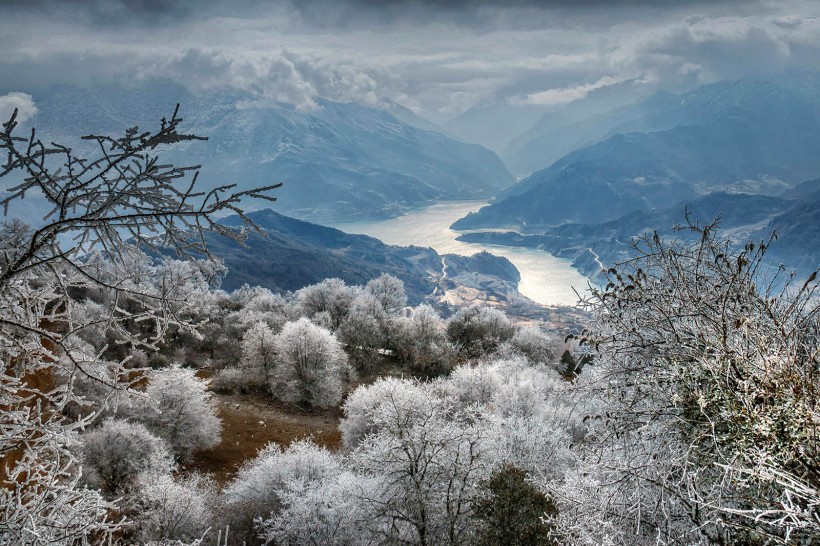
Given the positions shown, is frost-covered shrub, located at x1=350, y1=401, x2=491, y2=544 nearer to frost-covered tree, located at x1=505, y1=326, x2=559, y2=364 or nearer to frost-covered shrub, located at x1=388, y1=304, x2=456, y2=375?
frost-covered shrub, located at x1=388, y1=304, x2=456, y2=375

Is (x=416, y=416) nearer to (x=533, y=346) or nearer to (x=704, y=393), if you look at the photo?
(x=704, y=393)

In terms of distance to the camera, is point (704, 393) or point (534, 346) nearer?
point (704, 393)

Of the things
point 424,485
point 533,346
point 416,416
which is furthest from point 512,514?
point 533,346

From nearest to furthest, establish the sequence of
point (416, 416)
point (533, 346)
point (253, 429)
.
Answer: point (416, 416), point (253, 429), point (533, 346)

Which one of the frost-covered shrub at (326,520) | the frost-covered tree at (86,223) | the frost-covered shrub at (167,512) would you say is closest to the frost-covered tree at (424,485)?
the frost-covered shrub at (326,520)

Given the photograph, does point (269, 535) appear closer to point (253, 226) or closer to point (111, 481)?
point (111, 481)

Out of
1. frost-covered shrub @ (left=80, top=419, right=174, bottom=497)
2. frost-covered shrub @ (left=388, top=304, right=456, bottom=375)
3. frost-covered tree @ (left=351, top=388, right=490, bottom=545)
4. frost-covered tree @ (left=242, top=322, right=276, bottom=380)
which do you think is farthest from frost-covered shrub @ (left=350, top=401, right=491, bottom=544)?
frost-covered shrub @ (left=388, top=304, right=456, bottom=375)

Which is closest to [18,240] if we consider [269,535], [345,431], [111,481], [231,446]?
[269,535]
